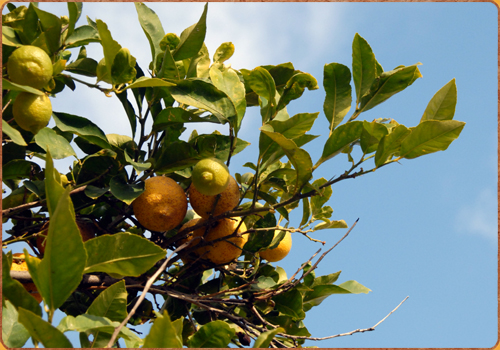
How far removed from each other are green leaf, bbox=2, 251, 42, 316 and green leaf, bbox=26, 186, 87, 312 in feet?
0.22

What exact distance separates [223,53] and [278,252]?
0.84m

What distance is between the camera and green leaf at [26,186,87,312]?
729mm

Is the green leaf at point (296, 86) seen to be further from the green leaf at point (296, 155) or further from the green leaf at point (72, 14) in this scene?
the green leaf at point (72, 14)

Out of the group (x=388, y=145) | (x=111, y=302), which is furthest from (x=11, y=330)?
(x=388, y=145)

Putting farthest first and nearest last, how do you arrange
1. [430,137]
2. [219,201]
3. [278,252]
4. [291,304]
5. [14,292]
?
1. [278,252]
2. [291,304]
3. [219,201]
4. [430,137]
5. [14,292]

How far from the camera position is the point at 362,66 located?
132 centimetres

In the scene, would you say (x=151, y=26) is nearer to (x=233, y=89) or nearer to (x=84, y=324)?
(x=233, y=89)

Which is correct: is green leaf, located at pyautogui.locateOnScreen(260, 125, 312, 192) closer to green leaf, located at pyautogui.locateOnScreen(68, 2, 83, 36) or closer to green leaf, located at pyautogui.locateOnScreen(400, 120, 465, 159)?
green leaf, located at pyautogui.locateOnScreen(400, 120, 465, 159)

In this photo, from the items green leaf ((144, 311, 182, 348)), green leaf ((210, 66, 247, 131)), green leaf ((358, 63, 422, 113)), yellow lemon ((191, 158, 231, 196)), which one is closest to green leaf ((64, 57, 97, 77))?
green leaf ((210, 66, 247, 131))

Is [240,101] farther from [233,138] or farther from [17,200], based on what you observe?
[17,200]

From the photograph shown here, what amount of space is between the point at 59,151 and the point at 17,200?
368 mm

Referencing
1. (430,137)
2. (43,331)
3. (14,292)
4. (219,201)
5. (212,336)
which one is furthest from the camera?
(219,201)

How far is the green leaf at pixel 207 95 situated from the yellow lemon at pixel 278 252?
681mm

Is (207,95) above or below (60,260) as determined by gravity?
above
